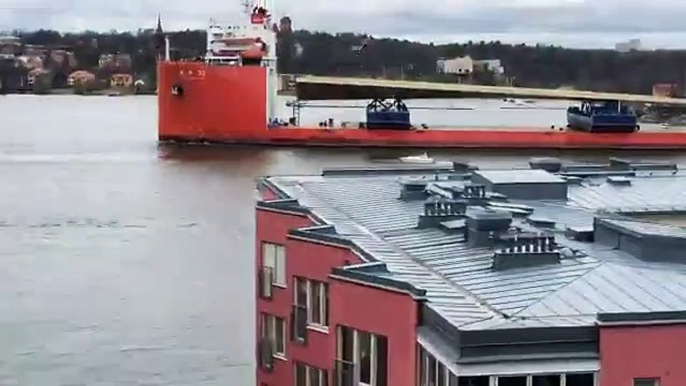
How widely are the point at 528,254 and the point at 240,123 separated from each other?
30.1 m

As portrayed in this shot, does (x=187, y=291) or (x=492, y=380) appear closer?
(x=492, y=380)

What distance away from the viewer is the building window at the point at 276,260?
7847 mm

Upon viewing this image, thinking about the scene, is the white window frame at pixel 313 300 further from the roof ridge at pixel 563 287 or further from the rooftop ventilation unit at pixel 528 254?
the roof ridge at pixel 563 287

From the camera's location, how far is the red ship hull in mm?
36062

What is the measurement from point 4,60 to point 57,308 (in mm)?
71063

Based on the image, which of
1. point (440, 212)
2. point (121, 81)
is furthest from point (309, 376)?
point (121, 81)

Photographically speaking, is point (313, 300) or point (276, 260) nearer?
point (313, 300)

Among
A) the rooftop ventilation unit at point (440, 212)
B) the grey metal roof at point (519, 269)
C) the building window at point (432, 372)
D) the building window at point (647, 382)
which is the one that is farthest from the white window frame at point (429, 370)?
the rooftop ventilation unit at point (440, 212)

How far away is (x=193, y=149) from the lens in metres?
34.4

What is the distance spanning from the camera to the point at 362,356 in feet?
19.8

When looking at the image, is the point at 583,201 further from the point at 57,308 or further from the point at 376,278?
the point at 57,308

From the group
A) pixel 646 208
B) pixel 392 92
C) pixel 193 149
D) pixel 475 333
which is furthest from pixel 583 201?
pixel 392 92

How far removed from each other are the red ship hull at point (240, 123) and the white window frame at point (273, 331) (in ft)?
91.1

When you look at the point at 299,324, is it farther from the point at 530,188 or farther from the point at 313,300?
the point at 530,188
